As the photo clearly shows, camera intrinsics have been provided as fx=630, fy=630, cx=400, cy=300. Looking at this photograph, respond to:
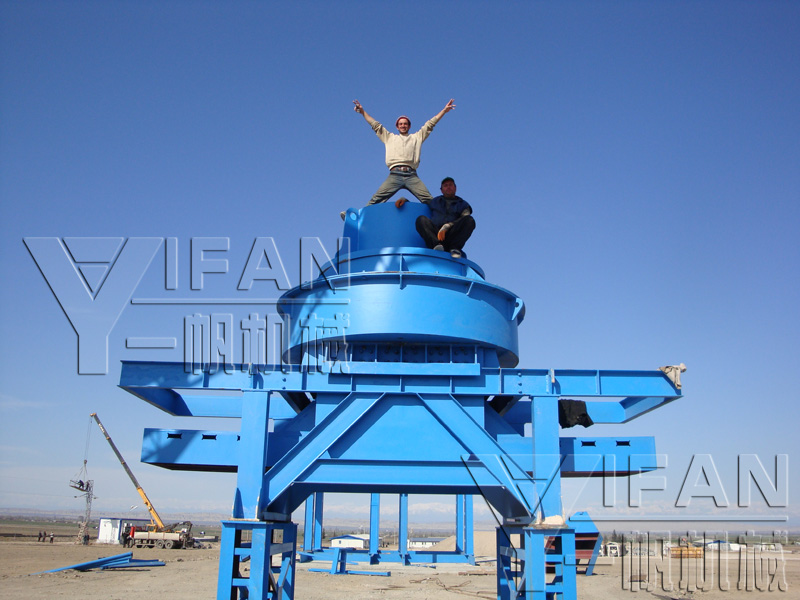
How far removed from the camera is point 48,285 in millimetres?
10766

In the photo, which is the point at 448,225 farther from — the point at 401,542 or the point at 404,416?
the point at 401,542

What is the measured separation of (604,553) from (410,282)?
1898 inches

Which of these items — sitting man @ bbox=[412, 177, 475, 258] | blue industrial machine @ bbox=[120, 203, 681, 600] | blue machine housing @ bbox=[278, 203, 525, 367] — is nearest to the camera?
blue industrial machine @ bbox=[120, 203, 681, 600]

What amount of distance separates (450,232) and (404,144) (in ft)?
8.04

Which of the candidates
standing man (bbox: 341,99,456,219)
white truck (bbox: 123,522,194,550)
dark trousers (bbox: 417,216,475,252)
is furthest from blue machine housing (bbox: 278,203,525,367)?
white truck (bbox: 123,522,194,550)

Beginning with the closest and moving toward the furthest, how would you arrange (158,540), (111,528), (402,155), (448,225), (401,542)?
(448,225) < (402,155) < (401,542) < (158,540) < (111,528)

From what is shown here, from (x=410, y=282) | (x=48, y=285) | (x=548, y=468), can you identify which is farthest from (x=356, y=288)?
(x=48, y=285)

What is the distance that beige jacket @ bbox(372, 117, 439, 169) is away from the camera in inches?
492

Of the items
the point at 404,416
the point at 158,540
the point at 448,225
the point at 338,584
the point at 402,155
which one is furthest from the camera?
the point at 158,540

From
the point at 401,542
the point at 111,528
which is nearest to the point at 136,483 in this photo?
the point at 111,528

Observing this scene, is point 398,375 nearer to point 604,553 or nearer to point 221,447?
point 221,447

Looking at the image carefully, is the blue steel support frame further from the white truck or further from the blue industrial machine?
the white truck

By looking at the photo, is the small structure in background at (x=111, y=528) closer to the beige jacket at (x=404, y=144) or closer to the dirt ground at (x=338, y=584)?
the dirt ground at (x=338, y=584)

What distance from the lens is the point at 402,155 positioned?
1250cm
